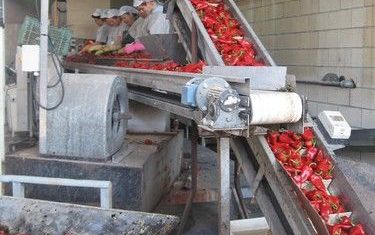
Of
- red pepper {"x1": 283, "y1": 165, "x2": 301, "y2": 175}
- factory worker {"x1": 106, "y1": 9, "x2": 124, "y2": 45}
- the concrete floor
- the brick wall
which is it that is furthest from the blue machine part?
factory worker {"x1": 106, "y1": 9, "x2": 124, "y2": 45}

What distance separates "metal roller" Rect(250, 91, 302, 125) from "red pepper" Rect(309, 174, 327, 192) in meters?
0.54

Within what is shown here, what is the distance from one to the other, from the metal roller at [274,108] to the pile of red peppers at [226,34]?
1.62m

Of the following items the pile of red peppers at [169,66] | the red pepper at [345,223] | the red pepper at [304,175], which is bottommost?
the red pepper at [345,223]

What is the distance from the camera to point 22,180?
300 cm

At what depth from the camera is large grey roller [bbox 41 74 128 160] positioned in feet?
12.2

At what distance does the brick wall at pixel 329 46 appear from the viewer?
6078mm

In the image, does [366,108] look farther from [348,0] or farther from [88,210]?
[88,210]

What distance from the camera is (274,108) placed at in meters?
2.70

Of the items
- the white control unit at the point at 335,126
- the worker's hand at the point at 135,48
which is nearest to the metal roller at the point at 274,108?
the white control unit at the point at 335,126

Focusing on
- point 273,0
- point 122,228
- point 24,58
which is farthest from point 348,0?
point 122,228

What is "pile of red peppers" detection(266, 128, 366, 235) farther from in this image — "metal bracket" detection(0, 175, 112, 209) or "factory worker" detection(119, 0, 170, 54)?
"factory worker" detection(119, 0, 170, 54)

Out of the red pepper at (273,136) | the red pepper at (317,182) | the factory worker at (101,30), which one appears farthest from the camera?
the factory worker at (101,30)

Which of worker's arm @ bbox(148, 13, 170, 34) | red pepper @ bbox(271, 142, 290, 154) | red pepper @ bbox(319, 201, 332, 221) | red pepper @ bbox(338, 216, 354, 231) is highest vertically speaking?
worker's arm @ bbox(148, 13, 170, 34)

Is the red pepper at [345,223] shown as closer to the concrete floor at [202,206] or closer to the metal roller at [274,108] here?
the metal roller at [274,108]
